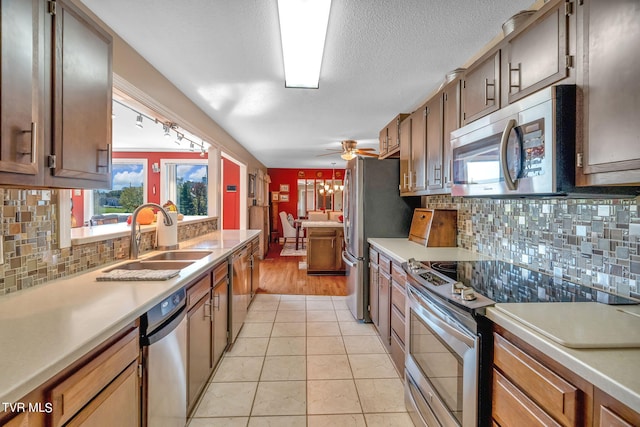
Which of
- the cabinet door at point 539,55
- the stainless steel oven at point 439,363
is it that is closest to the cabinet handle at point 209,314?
the stainless steel oven at point 439,363

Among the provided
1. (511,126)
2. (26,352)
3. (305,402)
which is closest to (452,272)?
(511,126)

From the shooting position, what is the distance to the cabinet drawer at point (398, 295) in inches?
84.7

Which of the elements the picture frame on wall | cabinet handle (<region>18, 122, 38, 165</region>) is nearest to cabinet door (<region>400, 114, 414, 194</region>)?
cabinet handle (<region>18, 122, 38, 165</region>)

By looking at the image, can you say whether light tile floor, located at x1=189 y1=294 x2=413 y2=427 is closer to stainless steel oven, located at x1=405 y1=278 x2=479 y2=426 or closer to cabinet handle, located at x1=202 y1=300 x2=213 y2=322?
stainless steel oven, located at x1=405 y1=278 x2=479 y2=426

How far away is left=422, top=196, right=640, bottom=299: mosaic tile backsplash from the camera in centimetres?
122

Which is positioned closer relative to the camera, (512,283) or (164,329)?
(164,329)

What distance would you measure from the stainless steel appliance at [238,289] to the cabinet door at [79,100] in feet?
4.39

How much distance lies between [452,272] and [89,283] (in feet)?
6.05

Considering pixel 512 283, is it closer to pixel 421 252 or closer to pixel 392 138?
pixel 421 252

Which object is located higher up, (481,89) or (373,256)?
(481,89)

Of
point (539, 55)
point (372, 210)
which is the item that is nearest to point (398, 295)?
point (372, 210)

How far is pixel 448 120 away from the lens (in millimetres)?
2146

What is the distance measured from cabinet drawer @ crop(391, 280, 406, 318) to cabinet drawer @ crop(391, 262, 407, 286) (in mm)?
31

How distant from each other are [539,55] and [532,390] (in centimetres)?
133
